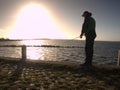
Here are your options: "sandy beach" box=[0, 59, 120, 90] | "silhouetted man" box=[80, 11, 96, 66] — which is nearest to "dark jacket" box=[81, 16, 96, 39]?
"silhouetted man" box=[80, 11, 96, 66]

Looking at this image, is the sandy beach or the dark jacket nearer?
the sandy beach

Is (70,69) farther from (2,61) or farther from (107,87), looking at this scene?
(2,61)

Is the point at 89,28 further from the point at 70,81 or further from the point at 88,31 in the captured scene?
the point at 70,81

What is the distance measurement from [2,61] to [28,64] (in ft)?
7.80

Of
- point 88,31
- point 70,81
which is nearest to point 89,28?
point 88,31

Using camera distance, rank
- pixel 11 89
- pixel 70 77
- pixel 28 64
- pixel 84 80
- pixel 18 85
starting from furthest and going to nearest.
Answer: pixel 28 64 < pixel 70 77 < pixel 84 80 < pixel 18 85 < pixel 11 89

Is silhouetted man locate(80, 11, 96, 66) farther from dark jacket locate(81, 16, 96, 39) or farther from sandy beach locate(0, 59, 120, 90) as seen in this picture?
sandy beach locate(0, 59, 120, 90)

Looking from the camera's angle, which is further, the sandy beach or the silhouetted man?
the silhouetted man

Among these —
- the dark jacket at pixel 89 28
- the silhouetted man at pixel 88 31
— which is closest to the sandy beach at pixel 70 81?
the silhouetted man at pixel 88 31

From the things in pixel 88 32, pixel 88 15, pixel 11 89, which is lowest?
pixel 11 89

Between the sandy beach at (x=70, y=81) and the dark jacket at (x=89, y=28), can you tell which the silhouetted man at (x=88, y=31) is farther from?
the sandy beach at (x=70, y=81)

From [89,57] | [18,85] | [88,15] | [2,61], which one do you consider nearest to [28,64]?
[2,61]

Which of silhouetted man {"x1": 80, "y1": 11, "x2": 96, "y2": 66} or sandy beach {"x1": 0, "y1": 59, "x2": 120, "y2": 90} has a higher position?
silhouetted man {"x1": 80, "y1": 11, "x2": 96, "y2": 66}

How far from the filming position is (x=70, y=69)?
36.2ft
